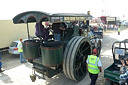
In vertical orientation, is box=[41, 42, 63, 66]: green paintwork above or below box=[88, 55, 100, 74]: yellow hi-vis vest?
above

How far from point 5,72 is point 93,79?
4.51m

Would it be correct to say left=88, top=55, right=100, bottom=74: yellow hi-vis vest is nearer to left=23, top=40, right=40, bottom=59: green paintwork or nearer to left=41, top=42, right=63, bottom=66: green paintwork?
left=41, top=42, right=63, bottom=66: green paintwork

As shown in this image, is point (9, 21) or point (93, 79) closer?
point (93, 79)

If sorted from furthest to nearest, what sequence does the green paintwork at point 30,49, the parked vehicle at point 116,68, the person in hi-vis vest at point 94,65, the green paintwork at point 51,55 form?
the green paintwork at point 30,49 < the person in hi-vis vest at point 94,65 < the green paintwork at point 51,55 < the parked vehicle at point 116,68

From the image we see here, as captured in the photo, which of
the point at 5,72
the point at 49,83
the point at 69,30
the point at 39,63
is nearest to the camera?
the point at 39,63

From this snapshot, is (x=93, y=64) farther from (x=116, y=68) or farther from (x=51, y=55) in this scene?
(x=51, y=55)

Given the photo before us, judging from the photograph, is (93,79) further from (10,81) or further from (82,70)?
(10,81)

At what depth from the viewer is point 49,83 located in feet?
16.4

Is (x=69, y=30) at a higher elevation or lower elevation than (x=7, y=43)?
higher

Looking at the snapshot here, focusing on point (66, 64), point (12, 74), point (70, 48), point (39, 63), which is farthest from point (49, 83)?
point (12, 74)

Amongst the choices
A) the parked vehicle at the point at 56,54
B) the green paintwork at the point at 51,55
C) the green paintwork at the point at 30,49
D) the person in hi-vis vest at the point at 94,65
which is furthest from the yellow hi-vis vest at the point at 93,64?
the green paintwork at the point at 30,49

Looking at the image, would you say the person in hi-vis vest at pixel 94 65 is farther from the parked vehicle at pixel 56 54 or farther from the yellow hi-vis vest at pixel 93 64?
the parked vehicle at pixel 56 54

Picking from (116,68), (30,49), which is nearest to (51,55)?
(30,49)

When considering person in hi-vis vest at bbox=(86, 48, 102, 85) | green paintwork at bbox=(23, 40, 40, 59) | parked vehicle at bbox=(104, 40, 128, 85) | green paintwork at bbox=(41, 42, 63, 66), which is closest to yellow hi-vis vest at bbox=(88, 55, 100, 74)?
person in hi-vis vest at bbox=(86, 48, 102, 85)
